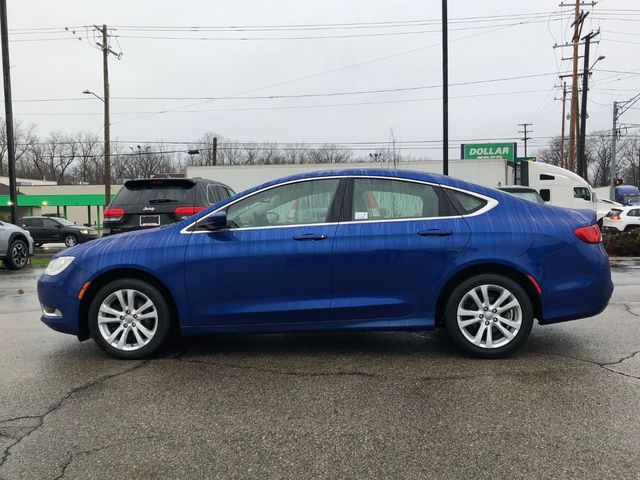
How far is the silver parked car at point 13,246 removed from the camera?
508 inches

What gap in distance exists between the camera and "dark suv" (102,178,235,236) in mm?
8211

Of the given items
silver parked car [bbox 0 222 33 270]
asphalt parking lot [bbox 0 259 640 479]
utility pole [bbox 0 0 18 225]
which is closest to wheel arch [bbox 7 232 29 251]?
silver parked car [bbox 0 222 33 270]

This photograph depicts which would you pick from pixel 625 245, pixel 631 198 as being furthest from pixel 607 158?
pixel 625 245

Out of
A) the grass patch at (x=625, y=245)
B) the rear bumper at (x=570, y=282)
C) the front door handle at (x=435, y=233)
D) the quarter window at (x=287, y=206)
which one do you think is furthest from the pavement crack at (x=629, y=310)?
the grass patch at (x=625, y=245)

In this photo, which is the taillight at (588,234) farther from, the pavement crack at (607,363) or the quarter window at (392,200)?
the quarter window at (392,200)

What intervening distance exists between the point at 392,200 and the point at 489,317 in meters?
1.30

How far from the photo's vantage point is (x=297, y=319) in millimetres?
4520

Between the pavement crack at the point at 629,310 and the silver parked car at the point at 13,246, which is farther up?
the silver parked car at the point at 13,246

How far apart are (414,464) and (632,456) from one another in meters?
1.18

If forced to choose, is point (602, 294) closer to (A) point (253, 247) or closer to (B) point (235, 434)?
(A) point (253, 247)

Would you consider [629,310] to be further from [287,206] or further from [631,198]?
[631,198]

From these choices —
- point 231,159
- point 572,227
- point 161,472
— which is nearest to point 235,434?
point 161,472

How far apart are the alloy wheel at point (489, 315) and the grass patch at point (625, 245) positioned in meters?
12.2

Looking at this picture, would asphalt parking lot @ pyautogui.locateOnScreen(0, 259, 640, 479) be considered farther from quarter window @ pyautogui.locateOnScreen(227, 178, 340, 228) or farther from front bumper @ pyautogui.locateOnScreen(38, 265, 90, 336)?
quarter window @ pyautogui.locateOnScreen(227, 178, 340, 228)
